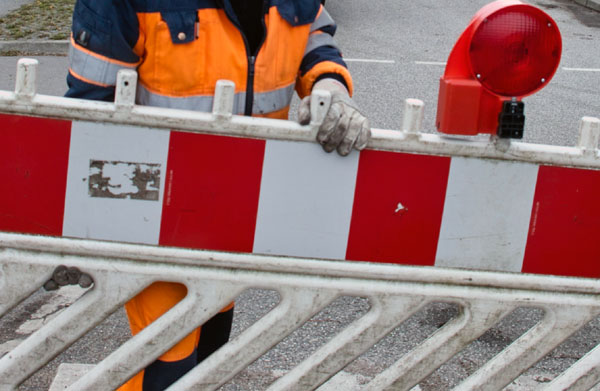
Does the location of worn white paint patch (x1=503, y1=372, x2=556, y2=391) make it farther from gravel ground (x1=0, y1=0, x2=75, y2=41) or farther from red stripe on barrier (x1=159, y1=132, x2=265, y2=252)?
gravel ground (x1=0, y1=0, x2=75, y2=41)

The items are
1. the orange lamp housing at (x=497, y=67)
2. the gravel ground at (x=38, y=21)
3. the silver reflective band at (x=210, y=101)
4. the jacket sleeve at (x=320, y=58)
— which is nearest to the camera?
the orange lamp housing at (x=497, y=67)

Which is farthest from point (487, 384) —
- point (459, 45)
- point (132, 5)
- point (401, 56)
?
point (401, 56)

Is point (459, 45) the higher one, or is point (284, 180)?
point (459, 45)

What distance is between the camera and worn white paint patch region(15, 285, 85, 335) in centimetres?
368

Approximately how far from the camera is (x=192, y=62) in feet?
7.11

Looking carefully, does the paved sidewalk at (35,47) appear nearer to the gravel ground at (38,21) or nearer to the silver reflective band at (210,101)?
the gravel ground at (38,21)

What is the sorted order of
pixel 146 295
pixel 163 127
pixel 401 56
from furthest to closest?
pixel 401 56 → pixel 146 295 → pixel 163 127

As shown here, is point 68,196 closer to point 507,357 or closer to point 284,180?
point 284,180

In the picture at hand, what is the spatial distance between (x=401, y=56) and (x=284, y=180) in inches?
309

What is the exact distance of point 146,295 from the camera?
2.25 m

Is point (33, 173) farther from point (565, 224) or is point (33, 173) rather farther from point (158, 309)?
point (565, 224)

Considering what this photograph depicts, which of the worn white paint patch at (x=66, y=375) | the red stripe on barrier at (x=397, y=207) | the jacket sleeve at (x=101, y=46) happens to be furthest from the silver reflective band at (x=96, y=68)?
the worn white paint patch at (x=66, y=375)

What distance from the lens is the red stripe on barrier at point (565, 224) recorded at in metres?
2.07

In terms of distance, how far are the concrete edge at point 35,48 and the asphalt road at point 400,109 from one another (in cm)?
20
